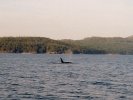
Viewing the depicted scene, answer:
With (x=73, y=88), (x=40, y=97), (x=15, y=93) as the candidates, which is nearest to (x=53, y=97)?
(x=40, y=97)

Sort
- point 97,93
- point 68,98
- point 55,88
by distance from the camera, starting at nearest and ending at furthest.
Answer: point 68,98, point 97,93, point 55,88

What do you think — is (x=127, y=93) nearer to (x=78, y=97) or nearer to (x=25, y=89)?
(x=78, y=97)

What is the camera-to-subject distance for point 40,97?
45.5 metres

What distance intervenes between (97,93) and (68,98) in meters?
5.55

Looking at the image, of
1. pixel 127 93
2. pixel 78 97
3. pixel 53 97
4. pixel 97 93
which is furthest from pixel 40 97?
pixel 127 93

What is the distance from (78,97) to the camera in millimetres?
46375

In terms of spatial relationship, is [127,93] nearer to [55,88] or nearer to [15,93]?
[55,88]

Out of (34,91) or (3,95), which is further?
(34,91)

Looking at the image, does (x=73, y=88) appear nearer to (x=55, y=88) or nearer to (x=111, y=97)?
(x=55, y=88)

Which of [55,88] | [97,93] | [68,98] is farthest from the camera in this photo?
[55,88]

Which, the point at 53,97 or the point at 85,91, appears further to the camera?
the point at 85,91

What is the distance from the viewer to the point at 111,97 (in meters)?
46.9

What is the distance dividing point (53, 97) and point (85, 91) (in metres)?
6.84

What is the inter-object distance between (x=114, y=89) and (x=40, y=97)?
1295cm
